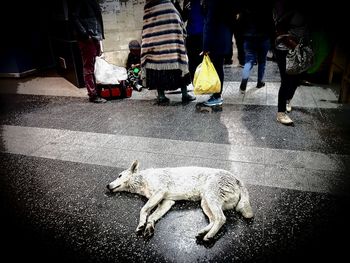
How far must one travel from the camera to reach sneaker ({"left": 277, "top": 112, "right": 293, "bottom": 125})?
4621 millimetres

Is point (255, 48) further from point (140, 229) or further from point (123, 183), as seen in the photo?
point (140, 229)

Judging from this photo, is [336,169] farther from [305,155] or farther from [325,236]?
[325,236]

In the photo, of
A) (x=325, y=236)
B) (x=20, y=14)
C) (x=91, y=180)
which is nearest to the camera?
(x=325, y=236)

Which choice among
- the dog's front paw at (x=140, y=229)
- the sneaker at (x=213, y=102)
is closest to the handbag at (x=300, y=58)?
the sneaker at (x=213, y=102)

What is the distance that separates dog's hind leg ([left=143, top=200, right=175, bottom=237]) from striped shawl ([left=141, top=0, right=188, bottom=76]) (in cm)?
308

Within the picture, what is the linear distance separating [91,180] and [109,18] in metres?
5.51

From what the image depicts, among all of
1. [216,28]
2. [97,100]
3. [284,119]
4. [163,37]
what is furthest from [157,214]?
[97,100]

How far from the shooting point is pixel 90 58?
5941mm

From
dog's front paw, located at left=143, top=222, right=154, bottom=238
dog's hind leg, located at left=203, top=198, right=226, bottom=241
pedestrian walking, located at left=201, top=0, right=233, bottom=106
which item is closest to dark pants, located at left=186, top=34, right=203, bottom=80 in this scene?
pedestrian walking, located at left=201, top=0, right=233, bottom=106

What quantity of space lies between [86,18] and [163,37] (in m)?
1.67

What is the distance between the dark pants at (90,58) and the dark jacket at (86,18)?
16 centimetres

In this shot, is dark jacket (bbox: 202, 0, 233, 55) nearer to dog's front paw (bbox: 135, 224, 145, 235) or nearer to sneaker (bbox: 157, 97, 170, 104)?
sneaker (bbox: 157, 97, 170, 104)

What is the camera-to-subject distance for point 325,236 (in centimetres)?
252

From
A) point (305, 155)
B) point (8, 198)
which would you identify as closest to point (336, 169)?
point (305, 155)
